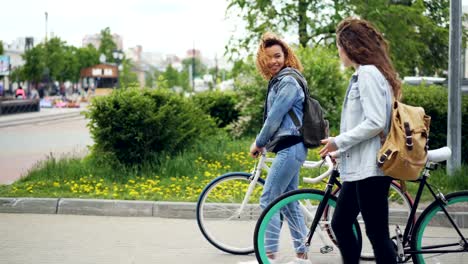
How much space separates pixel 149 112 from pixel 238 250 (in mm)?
4813

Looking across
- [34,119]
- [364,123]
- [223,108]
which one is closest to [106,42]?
[34,119]

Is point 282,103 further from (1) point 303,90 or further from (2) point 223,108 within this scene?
(2) point 223,108

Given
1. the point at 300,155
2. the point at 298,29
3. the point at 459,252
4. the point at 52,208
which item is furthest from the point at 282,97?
the point at 298,29

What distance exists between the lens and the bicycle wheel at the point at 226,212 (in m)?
6.09

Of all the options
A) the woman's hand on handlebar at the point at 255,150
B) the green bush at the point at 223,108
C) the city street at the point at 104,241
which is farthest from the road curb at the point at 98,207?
the green bush at the point at 223,108

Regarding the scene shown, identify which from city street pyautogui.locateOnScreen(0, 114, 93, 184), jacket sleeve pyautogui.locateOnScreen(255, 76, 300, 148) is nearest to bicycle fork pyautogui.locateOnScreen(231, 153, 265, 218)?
jacket sleeve pyautogui.locateOnScreen(255, 76, 300, 148)

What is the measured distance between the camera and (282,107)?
5227 millimetres

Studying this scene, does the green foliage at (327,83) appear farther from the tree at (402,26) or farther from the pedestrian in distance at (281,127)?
the pedestrian in distance at (281,127)

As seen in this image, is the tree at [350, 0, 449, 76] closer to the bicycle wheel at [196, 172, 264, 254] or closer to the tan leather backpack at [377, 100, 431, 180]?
the bicycle wheel at [196, 172, 264, 254]

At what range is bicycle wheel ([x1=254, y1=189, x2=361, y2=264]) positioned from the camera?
15.8 ft

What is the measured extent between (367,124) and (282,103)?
1.15 meters

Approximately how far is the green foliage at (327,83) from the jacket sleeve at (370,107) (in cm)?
1101

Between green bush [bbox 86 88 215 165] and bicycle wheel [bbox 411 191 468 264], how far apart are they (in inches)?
246

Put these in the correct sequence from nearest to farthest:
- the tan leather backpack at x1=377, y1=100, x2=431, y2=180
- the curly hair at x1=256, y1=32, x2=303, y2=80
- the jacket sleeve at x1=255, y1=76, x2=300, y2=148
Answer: the tan leather backpack at x1=377, y1=100, x2=431, y2=180
the jacket sleeve at x1=255, y1=76, x2=300, y2=148
the curly hair at x1=256, y1=32, x2=303, y2=80
